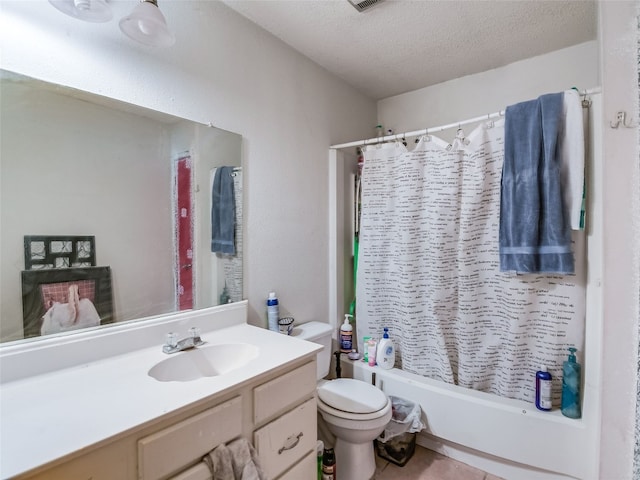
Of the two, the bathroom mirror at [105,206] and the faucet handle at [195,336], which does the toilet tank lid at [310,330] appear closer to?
the bathroom mirror at [105,206]

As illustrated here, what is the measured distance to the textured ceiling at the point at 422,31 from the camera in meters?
1.49

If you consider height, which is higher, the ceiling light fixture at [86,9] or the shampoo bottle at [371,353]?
the ceiling light fixture at [86,9]

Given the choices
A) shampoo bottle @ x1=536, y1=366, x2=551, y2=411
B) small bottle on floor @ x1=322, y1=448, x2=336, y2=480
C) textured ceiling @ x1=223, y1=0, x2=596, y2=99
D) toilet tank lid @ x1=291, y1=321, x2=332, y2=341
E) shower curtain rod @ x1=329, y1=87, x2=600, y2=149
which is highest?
textured ceiling @ x1=223, y1=0, x2=596, y2=99

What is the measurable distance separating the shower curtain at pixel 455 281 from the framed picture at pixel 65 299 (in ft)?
4.87

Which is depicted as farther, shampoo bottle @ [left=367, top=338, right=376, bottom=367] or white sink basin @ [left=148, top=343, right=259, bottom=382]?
shampoo bottle @ [left=367, top=338, right=376, bottom=367]

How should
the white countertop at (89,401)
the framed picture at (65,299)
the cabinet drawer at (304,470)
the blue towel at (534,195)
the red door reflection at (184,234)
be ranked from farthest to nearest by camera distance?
the blue towel at (534,195), the red door reflection at (184,234), the cabinet drawer at (304,470), the framed picture at (65,299), the white countertop at (89,401)

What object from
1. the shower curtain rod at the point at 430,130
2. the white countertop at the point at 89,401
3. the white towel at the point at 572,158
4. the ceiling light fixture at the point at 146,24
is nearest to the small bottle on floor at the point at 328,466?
the white countertop at the point at 89,401

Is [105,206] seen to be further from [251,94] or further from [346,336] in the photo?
[346,336]

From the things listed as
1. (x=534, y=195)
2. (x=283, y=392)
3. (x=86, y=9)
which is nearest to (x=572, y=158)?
(x=534, y=195)

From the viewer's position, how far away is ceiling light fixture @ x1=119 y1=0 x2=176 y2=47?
0.98 metres

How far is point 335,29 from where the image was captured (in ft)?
5.42

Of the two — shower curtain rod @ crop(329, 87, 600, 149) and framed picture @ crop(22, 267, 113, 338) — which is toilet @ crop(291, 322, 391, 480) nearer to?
framed picture @ crop(22, 267, 113, 338)


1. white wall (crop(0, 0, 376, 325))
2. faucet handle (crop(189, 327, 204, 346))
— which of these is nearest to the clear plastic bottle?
white wall (crop(0, 0, 376, 325))

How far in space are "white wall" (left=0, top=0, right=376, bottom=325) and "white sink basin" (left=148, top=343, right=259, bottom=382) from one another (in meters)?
0.36
